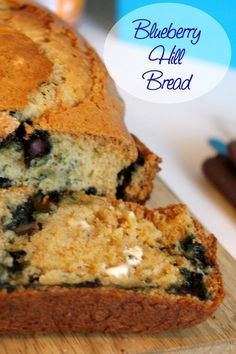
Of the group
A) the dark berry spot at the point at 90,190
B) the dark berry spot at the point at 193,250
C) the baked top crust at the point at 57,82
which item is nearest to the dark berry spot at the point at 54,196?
the dark berry spot at the point at 90,190

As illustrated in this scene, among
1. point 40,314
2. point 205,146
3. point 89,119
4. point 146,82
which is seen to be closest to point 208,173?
point 205,146

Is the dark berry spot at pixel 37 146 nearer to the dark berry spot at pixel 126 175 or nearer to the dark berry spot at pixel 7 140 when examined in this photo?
the dark berry spot at pixel 7 140

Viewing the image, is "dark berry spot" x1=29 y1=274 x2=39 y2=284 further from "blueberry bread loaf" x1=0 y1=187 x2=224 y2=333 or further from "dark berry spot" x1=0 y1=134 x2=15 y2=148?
"dark berry spot" x1=0 y1=134 x2=15 y2=148

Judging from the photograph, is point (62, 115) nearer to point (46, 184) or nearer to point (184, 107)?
point (46, 184)

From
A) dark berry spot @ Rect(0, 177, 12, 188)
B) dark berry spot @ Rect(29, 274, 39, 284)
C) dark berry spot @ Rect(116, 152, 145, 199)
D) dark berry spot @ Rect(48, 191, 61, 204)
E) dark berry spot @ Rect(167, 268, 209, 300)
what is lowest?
dark berry spot @ Rect(0, 177, 12, 188)

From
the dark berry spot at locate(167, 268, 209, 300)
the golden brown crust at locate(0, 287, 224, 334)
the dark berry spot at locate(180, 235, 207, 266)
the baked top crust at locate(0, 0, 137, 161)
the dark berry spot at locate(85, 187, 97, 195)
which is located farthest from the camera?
the dark berry spot at locate(85, 187, 97, 195)

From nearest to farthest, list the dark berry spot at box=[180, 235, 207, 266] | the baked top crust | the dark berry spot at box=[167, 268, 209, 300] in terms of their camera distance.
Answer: the dark berry spot at box=[167, 268, 209, 300]
the dark berry spot at box=[180, 235, 207, 266]
the baked top crust

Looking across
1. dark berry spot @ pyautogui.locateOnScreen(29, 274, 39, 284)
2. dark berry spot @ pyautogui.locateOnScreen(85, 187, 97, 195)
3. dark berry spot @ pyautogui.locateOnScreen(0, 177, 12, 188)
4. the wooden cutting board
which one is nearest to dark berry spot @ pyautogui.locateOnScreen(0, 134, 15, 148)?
dark berry spot @ pyautogui.locateOnScreen(0, 177, 12, 188)

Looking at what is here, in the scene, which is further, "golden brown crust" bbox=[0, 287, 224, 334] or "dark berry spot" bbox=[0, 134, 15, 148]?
"dark berry spot" bbox=[0, 134, 15, 148]
